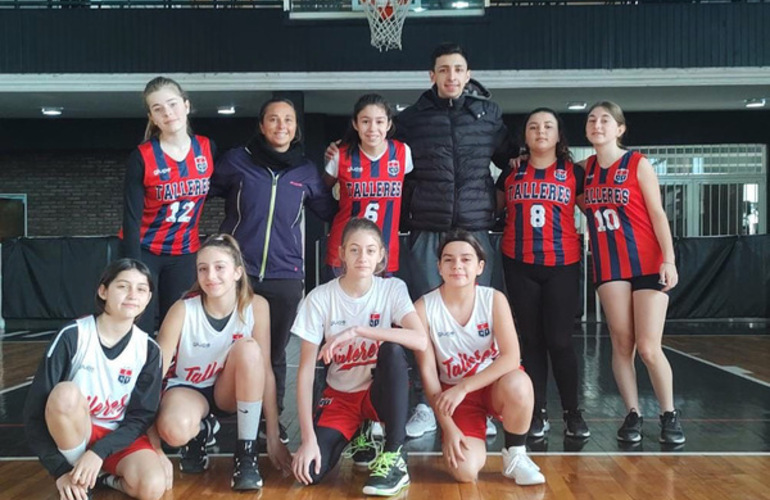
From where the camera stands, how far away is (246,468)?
9.12ft

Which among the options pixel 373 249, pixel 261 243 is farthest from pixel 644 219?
pixel 261 243

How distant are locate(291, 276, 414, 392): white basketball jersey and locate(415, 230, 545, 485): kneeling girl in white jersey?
0.15 m

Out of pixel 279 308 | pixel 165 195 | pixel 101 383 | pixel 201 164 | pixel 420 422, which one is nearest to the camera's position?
pixel 101 383

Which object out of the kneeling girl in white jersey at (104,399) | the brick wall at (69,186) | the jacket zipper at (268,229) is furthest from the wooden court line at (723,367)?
the brick wall at (69,186)

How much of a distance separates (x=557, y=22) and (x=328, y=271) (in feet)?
20.6

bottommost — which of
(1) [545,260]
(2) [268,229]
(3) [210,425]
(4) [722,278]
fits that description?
(3) [210,425]

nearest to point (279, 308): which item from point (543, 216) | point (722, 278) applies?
point (543, 216)

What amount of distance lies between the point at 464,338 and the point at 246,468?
1.00 m

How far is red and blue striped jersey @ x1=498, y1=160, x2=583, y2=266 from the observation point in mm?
3479

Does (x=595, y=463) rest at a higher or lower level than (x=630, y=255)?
lower

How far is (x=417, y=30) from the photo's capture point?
889 cm

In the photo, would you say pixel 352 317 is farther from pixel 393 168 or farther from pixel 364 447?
pixel 393 168

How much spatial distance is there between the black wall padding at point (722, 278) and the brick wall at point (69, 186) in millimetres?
6881

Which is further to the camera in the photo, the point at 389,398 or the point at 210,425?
the point at 210,425
